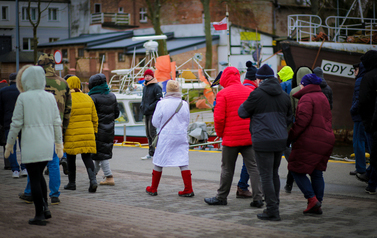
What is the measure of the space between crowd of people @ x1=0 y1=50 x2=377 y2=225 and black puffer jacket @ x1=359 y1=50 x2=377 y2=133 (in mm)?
14

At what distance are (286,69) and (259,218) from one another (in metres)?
3.57

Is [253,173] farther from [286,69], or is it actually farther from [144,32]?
[144,32]

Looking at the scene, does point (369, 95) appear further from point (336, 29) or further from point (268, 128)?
point (336, 29)

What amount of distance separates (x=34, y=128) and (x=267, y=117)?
2832 millimetres

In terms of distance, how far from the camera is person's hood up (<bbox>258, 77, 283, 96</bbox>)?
19.4 feet

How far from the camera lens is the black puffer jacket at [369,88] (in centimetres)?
723

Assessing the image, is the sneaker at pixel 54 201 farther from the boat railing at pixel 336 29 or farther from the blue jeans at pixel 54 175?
the boat railing at pixel 336 29

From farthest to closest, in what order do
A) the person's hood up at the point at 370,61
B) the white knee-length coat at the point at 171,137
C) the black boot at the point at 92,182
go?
the black boot at the point at 92,182, the white knee-length coat at the point at 171,137, the person's hood up at the point at 370,61

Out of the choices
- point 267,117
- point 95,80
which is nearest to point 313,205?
point 267,117

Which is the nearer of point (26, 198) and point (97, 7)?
point (26, 198)

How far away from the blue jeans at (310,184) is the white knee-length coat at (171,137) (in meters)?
1.90

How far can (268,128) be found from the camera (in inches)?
232

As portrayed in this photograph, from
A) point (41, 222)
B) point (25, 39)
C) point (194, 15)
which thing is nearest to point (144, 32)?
point (194, 15)

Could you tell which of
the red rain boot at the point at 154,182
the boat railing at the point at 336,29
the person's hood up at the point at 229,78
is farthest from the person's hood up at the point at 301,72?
the boat railing at the point at 336,29
